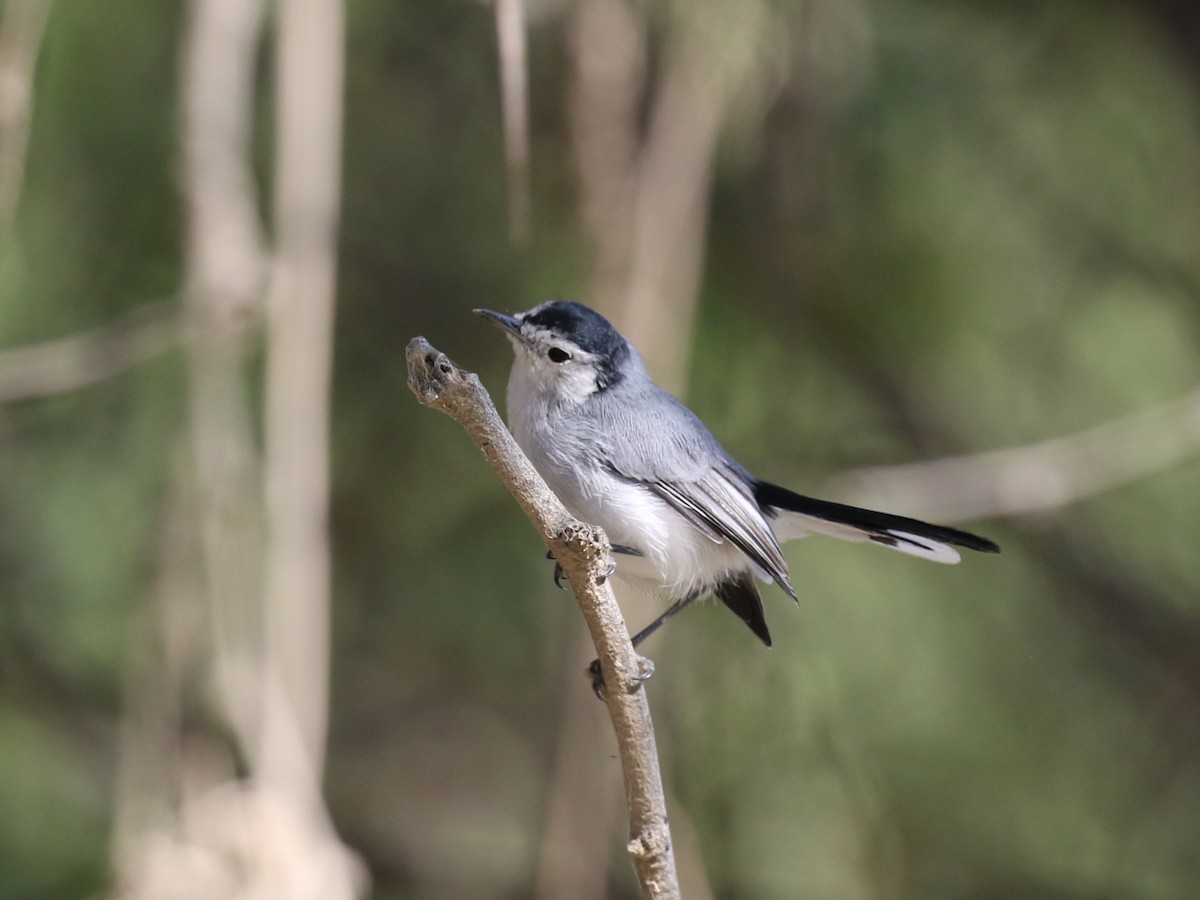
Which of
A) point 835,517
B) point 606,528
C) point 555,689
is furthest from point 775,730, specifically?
point 606,528

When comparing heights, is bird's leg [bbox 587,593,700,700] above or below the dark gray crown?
below

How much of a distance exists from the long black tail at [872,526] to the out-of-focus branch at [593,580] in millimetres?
928

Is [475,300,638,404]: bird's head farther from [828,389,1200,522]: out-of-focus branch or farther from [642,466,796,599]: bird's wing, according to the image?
[828,389,1200,522]: out-of-focus branch

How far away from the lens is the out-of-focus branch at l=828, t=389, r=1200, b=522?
317 cm

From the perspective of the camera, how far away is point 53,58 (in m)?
3.18

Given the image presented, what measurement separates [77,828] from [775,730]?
69.3 inches

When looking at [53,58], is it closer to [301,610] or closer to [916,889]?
[301,610]

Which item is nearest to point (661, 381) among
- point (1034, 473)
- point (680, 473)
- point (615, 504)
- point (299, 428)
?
point (680, 473)

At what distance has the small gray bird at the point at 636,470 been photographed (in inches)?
91.0

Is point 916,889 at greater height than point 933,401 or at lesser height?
lesser

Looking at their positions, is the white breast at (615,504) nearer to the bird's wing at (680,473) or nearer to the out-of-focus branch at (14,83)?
the bird's wing at (680,473)

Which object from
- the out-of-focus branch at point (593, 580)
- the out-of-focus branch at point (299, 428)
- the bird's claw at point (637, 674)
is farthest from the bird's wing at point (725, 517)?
the out-of-focus branch at point (593, 580)

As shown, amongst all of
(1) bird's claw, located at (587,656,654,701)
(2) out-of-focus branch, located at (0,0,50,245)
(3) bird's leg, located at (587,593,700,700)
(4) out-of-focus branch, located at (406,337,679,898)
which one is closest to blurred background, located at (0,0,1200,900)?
(2) out-of-focus branch, located at (0,0,50,245)

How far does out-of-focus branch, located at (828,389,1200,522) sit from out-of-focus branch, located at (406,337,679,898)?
66.4 inches
